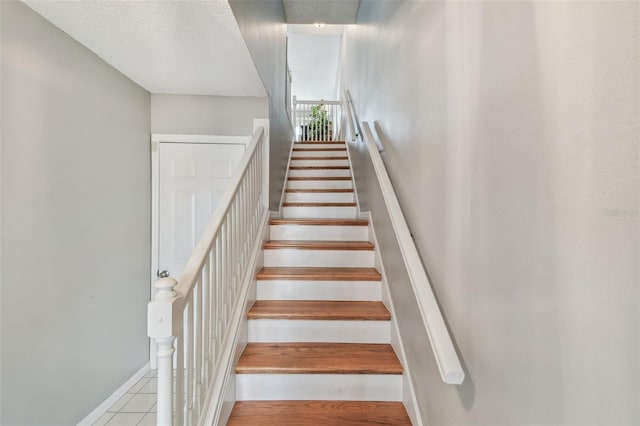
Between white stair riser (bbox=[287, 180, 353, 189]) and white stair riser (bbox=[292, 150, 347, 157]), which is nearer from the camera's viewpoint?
white stair riser (bbox=[287, 180, 353, 189])

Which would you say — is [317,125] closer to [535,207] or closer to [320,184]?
[320,184]

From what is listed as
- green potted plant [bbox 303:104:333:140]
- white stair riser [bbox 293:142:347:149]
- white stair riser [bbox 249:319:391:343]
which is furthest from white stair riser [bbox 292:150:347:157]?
white stair riser [bbox 249:319:391:343]

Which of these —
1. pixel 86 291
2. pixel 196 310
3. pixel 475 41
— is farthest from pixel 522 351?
pixel 86 291

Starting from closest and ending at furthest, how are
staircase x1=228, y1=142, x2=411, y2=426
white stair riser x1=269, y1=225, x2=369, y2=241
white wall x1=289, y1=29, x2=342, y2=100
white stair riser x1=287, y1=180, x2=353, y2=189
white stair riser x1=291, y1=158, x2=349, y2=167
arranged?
staircase x1=228, y1=142, x2=411, y2=426
white stair riser x1=269, y1=225, x2=369, y2=241
white stair riser x1=287, y1=180, x2=353, y2=189
white stair riser x1=291, y1=158, x2=349, y2=167
white wall x1=289, y1=29, x2=342, y2=100

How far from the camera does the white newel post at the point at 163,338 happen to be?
0.94 meters

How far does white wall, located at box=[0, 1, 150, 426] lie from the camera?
141 cm

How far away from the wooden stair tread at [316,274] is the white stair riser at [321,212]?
112cm

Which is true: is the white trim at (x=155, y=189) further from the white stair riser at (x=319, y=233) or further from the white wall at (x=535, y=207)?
the white wall at (x=535, y=207)

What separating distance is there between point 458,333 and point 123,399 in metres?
2.25

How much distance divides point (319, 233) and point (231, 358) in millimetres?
1328

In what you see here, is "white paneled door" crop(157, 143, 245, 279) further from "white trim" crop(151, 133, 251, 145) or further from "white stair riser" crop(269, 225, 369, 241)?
"white stair riser" crop(269, 225, 369, 241)

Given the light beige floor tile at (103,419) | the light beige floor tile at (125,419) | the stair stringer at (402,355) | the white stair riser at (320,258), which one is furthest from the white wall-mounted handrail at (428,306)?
the light beige floor tile at (103,419)

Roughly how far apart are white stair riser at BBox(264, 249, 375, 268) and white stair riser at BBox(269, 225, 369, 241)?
1.03ft

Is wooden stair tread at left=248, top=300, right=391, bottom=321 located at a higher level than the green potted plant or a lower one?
lower
